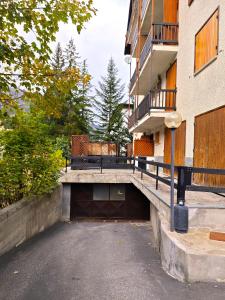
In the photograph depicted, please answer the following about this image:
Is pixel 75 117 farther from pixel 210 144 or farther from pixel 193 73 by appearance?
pixel 210 144

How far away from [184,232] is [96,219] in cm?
969

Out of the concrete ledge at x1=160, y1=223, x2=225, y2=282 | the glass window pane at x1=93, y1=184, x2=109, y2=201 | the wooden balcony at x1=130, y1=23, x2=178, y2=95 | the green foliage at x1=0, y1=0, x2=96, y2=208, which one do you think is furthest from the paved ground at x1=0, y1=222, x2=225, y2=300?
the wooden balcony at x1=130, y1=23, x2=178, y2=95

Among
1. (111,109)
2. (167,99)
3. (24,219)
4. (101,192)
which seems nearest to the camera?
(24,219)

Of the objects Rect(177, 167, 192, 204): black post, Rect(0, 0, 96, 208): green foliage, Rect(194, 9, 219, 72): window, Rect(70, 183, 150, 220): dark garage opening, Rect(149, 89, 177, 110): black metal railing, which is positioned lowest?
Rect(70, 183, 150, 220): dark garage opening

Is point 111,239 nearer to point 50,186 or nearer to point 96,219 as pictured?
point 50,186

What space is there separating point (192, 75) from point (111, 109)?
1252 inches

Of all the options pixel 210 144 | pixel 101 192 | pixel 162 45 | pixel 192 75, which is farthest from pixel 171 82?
pixel 101 192

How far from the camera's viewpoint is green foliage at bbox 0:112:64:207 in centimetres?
770

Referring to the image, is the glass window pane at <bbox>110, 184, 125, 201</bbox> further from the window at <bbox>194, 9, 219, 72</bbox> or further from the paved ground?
the window at <bbox>194, 9, 219, 72</bbox>

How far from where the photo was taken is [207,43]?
8.49 metres

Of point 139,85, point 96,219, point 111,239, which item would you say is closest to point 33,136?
point 111,239

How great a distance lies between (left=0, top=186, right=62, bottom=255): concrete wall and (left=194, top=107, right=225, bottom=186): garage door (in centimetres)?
567

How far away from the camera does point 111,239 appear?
27.0ft

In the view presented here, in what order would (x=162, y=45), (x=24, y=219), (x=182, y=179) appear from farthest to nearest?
(x=162, y=45) → (x=24, y=219) → (x=182, y=179)
